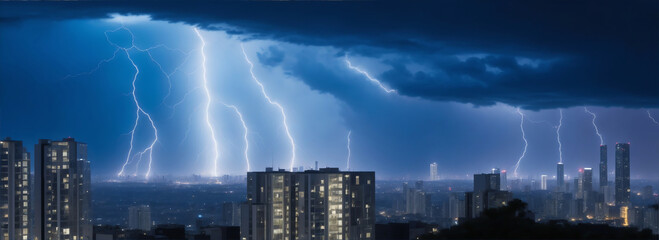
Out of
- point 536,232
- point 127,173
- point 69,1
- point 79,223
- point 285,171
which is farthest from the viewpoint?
point 285,171

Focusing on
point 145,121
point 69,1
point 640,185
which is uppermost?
point 69,1

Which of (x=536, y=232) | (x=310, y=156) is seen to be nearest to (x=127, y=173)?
(x=310, y=156)

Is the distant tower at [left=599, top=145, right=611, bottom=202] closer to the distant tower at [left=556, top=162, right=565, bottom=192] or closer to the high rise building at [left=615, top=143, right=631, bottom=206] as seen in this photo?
the high rise building at [left=615, top=143, right=631, bottom=206]

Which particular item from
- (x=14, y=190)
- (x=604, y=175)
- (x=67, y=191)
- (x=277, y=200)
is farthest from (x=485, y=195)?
(x=14, y=190)

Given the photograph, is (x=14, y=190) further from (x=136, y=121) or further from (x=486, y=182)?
(x=486, y=182)

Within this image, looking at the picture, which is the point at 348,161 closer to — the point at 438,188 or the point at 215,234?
the point at 438,188
